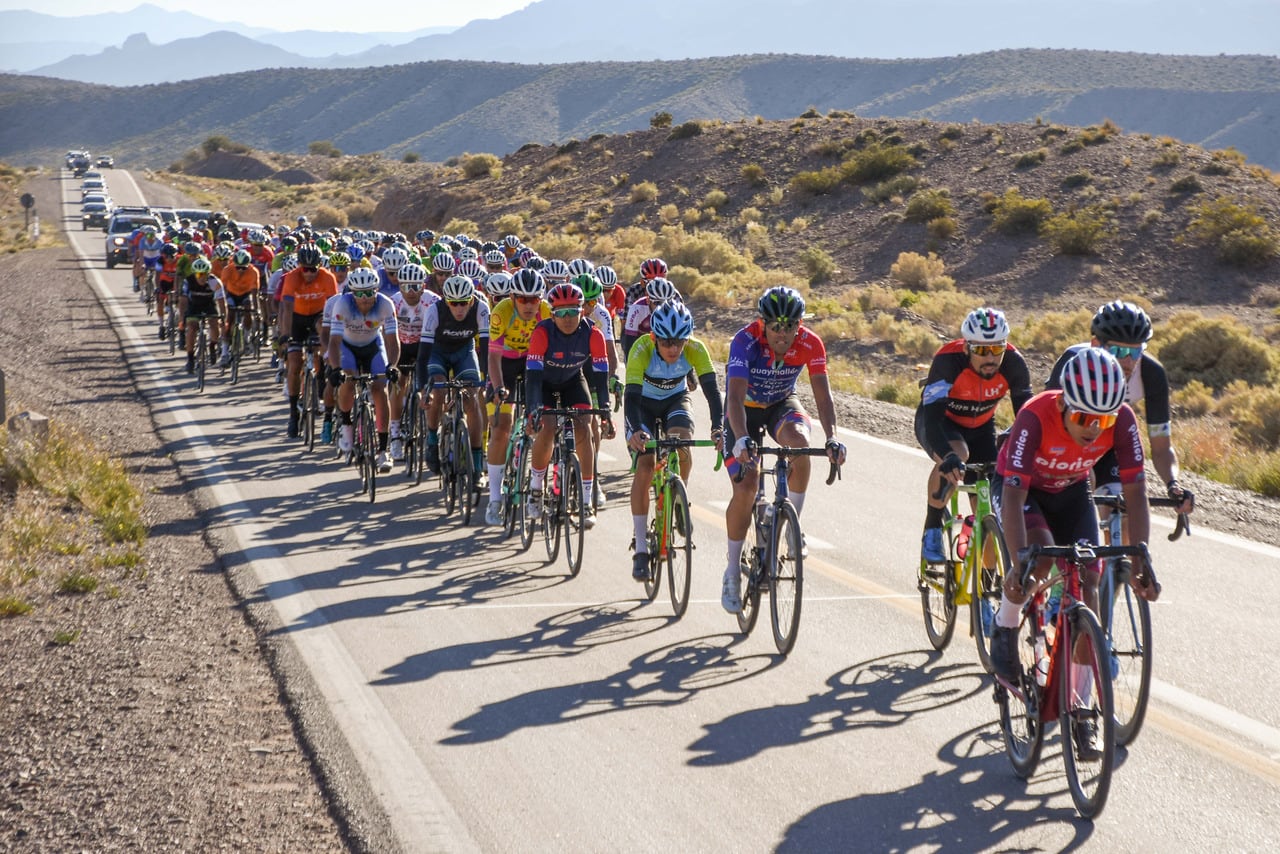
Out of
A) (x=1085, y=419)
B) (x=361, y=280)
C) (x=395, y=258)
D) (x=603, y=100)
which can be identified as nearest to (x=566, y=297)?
(x=361, y=280)

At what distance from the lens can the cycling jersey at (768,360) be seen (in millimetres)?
8328

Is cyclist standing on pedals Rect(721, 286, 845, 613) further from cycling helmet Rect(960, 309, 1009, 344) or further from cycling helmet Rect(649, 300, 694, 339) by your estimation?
cycling helmet Rect(960, 309, 1009, 344)

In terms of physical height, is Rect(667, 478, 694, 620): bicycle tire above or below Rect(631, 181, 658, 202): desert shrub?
below

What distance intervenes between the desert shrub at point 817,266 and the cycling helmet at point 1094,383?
3512 cm

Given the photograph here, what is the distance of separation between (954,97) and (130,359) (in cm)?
12842

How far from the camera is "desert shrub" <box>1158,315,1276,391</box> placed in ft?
74.5

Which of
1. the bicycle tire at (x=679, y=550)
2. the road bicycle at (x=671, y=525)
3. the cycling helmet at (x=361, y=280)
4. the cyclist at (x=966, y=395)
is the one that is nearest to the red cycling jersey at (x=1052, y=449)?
the cyclist at (x=966, y=395)

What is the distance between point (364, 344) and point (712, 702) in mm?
7298


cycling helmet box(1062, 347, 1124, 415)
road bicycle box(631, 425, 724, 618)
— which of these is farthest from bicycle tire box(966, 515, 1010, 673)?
road bicycle box(631, 425, 724, 618)

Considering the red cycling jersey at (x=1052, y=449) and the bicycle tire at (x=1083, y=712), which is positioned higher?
the red cycling jersey at (x=1052, y=449)

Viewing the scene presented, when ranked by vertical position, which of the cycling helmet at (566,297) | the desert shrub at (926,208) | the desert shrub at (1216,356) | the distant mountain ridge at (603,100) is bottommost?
the desert shrub at (1216,356)

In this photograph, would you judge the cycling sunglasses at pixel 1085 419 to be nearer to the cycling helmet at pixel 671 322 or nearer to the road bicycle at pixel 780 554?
the road bicycle at pixel 780 554

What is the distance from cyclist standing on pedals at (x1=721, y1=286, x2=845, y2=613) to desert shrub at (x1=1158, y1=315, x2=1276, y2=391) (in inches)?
633

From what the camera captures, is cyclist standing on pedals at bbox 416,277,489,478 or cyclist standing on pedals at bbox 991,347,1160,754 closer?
cyclist standing on pedals at bbox 991,347,1160,754
